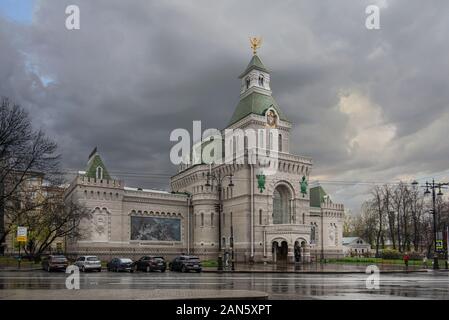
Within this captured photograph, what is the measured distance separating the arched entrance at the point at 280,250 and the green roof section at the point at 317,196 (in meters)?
20.4

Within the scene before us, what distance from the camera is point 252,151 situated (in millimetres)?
67188

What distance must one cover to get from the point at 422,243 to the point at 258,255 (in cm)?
6427

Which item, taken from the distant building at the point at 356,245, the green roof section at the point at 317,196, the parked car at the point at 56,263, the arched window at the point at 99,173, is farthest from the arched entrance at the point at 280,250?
the distant building at the point at 356,245

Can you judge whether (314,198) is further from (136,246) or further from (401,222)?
(136,246)

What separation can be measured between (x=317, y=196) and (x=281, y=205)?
18124 mm

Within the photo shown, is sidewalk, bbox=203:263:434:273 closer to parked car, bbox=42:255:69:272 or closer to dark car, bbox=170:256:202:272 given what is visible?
dark car, bbox=170:256:202:272

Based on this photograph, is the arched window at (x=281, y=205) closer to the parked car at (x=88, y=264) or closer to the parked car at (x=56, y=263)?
the parked car at (x=88, y=264)

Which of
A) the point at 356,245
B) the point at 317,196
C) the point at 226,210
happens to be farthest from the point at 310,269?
the point at 356,245

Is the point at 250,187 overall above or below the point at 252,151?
below

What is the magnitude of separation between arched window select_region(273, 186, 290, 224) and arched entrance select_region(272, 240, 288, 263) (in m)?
3.79

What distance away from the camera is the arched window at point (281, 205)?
70.3 metres

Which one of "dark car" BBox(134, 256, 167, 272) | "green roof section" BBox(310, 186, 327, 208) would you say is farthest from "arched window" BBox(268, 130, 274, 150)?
"dark car" BBox(134, 256, 167, 272)
